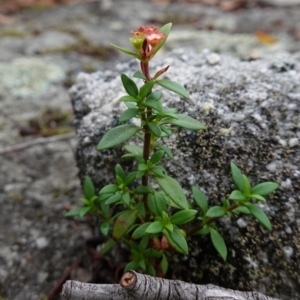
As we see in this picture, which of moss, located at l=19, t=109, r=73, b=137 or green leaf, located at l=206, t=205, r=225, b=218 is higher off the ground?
green leaf, located at l=206, t=205, r=225, b=218

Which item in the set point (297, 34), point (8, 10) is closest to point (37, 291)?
point (297, 34)

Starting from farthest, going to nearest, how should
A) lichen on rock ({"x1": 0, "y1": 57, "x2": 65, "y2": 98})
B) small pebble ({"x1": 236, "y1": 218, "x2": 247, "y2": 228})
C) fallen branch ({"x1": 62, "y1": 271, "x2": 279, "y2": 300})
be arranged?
1. lichen on rock ({"x1": 0, "y1": 57, "x2": 65, "y2": 98})
2. small pebble ({"x1": 236, "y1": 218, "x2": 247, "y2": 228})
3. fallen branch ({"x1": 62, "y1": 271, "x2": 279, "y2": 300})

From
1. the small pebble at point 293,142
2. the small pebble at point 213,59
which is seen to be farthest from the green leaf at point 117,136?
the small pebble at point 213,59

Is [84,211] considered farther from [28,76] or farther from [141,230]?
[28,76]

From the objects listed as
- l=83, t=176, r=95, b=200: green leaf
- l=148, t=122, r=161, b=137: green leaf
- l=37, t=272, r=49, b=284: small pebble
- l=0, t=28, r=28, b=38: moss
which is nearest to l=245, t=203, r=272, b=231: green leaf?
l=148, t=122, r=161, b=137: green leaf

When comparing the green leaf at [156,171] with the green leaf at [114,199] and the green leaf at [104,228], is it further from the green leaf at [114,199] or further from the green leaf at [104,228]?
the green leaf at [104,228]

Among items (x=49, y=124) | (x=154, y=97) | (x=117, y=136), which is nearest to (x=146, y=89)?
(x=154, y=97)

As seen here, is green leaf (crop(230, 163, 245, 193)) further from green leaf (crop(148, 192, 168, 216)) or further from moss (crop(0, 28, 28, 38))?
moss (crop(0, 28, 28, 38))
